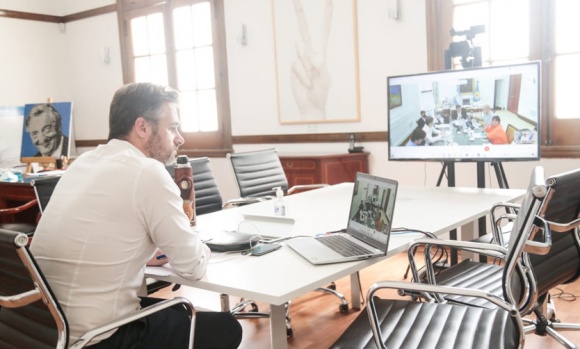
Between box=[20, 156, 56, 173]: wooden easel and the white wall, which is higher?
the white wall

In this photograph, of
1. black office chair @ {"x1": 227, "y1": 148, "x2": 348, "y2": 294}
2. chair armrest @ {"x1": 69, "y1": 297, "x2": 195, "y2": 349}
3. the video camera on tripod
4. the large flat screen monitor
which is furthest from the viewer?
black office chair @ {"x1": 227, "y1": 148, "x2": 348, "y2": 294}

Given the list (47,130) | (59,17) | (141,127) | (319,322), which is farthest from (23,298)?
(59,17)

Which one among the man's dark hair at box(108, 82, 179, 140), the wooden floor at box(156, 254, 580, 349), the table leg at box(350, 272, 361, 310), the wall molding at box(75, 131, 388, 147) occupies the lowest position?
the wooden floor at box(156, 254, 580, 349)

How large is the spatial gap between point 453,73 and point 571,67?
1185mm

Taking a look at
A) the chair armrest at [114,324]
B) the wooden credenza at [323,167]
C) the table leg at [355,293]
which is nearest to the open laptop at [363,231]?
the chair armrest at [114,324]

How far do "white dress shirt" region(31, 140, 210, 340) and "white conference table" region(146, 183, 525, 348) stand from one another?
15cm

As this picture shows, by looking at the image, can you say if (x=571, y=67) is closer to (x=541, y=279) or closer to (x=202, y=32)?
(x=541, y=279)

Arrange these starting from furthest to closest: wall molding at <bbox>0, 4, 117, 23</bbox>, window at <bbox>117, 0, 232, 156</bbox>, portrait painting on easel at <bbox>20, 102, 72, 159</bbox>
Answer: wall molding at <bbox>0, 4, 117, 23</bbox> → window at <bbox>117, 0, 232, 156</bbox> → portrait painting on easel at <bbox>20, 102, 72, 159</bbox>

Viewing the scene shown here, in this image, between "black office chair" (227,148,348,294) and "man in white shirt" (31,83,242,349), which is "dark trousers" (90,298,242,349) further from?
"black office chair" (227,148,348,294)

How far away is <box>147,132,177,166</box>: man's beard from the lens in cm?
181

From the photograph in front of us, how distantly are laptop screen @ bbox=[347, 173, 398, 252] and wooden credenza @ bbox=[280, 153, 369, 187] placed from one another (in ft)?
7.92

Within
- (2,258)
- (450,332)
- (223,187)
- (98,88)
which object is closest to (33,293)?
(2,258)

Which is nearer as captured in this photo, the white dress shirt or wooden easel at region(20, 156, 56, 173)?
the white dress shirt

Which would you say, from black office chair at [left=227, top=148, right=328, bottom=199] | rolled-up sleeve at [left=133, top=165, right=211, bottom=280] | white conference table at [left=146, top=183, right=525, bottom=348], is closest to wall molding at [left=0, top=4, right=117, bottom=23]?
black office chair at [left=227, top=148, right=328, bottom=199]
